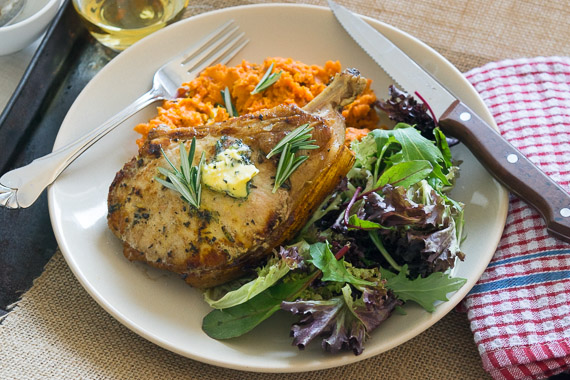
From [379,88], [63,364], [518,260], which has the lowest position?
[63,364]

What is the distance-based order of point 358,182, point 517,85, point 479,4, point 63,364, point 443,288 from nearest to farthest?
1. point 443,288
2. point 63,364
3. point 358,182
4. point 517,85
5. point 479,4

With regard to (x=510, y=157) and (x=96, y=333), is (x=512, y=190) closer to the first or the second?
(x=510, y=157)

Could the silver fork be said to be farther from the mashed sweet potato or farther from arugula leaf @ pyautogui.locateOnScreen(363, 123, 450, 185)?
arugula leaf @ pyautogui.locateOnScreen(363, 123, 450, 185)

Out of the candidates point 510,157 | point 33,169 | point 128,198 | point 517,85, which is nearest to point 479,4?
point 517,85

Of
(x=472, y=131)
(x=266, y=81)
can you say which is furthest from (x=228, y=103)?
(x=472, y=131)

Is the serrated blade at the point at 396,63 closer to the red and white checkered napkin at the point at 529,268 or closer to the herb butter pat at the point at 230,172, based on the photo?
the red and white checkered napkin at the point at 529,268

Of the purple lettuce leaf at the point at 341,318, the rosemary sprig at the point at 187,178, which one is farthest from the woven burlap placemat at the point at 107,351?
the rosemary sprig at the point at 187,178
